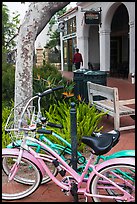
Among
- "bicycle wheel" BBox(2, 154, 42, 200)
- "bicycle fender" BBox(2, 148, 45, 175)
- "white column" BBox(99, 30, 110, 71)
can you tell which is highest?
"white column" BBox(99, 30, 110, 71)

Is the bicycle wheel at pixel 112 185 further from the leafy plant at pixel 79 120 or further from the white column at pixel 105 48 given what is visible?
the white column at pixel 105 48

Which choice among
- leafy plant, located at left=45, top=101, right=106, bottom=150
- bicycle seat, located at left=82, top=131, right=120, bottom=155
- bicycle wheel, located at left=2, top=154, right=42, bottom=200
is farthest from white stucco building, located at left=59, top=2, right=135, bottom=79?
bicycle seat, located at left=82, top=131, right=120, bottom=155

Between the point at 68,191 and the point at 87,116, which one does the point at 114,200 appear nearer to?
the point at 68,191

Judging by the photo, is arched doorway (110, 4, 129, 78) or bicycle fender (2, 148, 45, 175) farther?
arched doorway (110, 4, 129, 78)

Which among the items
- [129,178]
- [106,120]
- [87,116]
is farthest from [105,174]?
[106,120]

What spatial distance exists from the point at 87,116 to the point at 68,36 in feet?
72.8

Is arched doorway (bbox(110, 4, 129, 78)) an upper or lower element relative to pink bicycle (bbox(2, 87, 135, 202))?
upper

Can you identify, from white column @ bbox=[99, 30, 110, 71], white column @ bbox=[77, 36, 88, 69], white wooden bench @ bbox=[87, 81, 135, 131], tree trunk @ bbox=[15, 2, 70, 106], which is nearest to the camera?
tree trunk @ bbox=[15, 2, 70, 106]

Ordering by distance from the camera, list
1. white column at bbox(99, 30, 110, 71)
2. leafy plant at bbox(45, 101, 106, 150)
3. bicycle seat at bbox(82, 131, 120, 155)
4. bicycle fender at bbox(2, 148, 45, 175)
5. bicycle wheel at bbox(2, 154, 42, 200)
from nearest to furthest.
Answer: bicycle seat at bbox(82, 131, 120, 155), bicycle fender at bbox(2, 148, 45, 175), bicycle wheel at bbox(2, 154, 42, 200), leafy plant at bbox(45, 101, 106, 150), white column at bbox(99, 30, 110, 71)

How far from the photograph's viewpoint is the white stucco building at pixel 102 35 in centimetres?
1697

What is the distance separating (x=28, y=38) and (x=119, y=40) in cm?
1815

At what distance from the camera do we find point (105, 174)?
287 cm

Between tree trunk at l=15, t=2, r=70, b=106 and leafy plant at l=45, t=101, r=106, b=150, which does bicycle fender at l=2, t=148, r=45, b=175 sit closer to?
leafy plant at l=45, t=101, r=106, b=150

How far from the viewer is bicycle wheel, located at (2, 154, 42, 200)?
314cm
